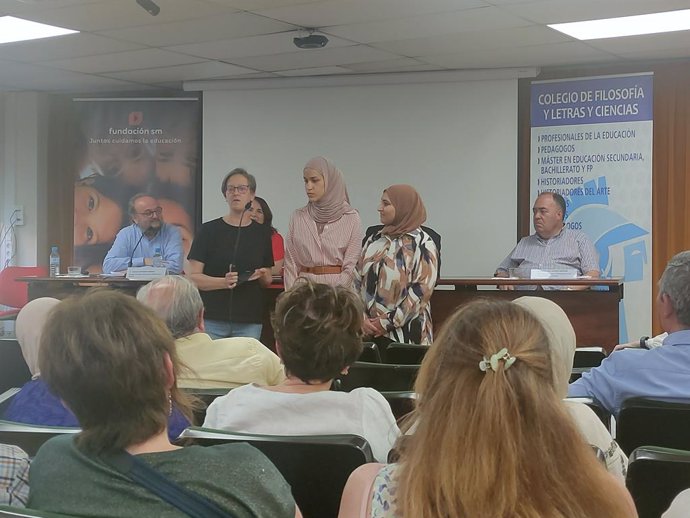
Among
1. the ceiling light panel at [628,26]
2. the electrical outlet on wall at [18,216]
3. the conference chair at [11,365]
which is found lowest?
the conference chair at [11,365]

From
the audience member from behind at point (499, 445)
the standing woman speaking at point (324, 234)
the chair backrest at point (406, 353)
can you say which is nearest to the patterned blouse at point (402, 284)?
the standing woman speaking at point (324, 234)

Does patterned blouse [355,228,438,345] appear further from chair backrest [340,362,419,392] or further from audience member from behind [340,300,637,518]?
audience member from behind [340,300,637,518]

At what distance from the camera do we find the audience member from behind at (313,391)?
2.04 meters

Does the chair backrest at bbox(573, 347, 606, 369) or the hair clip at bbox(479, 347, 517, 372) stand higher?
the hair clip at bbox(479, 347, 517, 372)

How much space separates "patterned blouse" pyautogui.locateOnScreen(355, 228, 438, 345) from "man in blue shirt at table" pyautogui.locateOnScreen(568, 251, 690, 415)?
6.80 feet

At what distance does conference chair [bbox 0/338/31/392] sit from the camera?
385cm

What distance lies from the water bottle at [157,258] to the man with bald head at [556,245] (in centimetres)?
271

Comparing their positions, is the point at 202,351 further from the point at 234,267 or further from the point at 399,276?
the point at 234,267

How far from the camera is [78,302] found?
4.69 ft

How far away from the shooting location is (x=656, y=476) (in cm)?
170

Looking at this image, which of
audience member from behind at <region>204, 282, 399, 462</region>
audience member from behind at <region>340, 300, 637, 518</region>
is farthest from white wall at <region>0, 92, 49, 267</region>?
audience member from behind at <region>340, 300, 637, 518</region>

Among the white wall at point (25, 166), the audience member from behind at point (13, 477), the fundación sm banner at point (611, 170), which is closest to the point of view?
the audience member from behind at point (13, 477)

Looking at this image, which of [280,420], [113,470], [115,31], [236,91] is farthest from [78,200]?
[113,470]

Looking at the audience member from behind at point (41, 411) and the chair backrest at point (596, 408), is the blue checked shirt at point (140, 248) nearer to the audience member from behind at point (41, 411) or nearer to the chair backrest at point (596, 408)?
the audience member from behind at point (41, 411)
